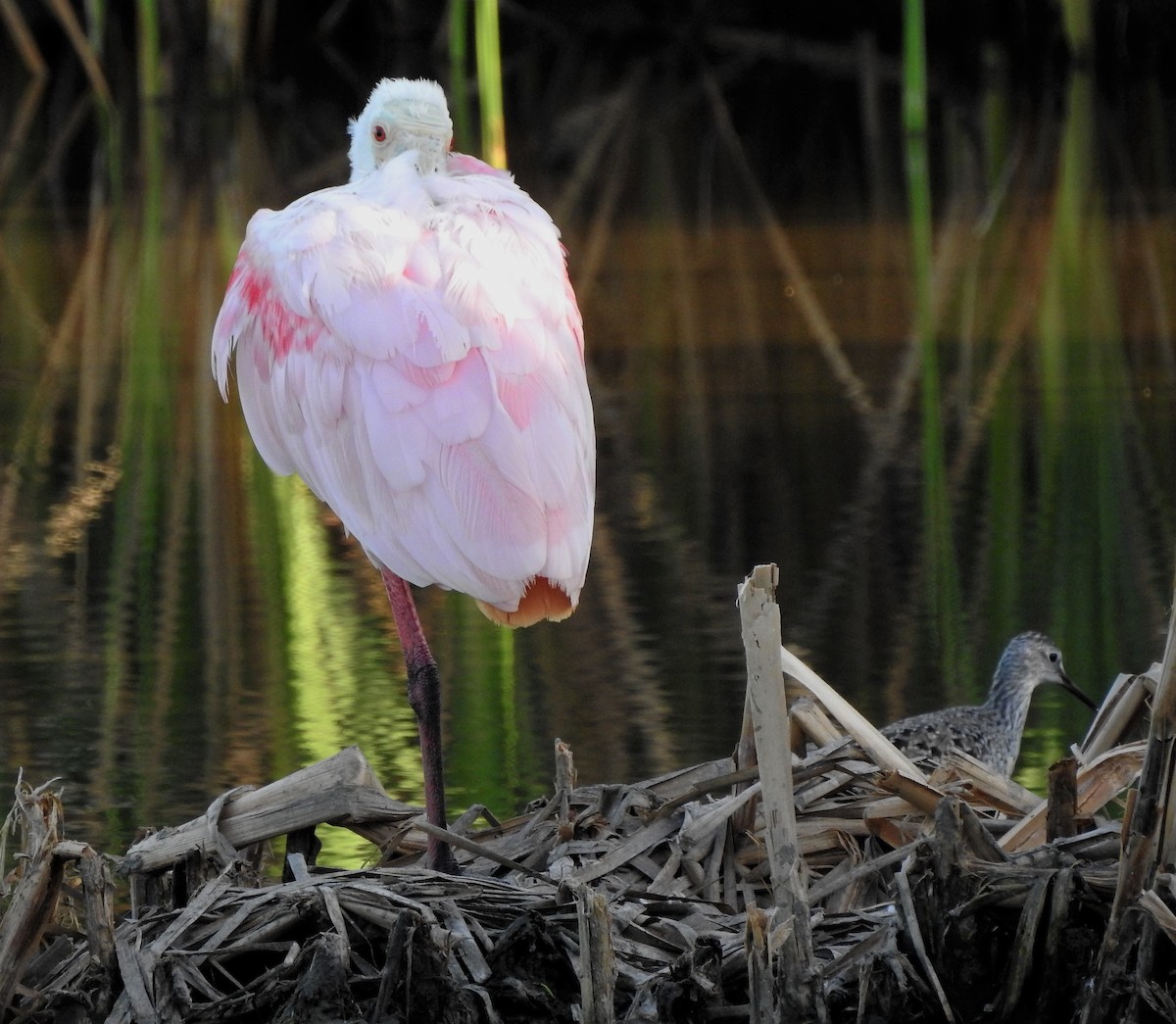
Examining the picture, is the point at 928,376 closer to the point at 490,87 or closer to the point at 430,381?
the point at 430,381

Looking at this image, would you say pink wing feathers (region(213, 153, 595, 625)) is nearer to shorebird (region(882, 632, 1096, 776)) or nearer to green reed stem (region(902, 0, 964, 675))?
shorebird (region(882, 632, 1096, 776))

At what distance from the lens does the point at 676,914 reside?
4648 millimetres

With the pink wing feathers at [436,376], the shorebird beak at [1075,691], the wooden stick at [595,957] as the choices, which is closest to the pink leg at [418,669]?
the pink wing feathers at [436,376]

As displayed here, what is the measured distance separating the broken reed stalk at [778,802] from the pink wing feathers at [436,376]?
94cm

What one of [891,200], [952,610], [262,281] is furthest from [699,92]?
[262,281]

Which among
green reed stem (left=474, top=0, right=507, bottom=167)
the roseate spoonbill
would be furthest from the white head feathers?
green reed stem (left=474, top=0, right=507, bottom=167)

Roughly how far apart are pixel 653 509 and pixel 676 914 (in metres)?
5.42

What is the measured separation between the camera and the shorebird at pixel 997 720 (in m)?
6.09

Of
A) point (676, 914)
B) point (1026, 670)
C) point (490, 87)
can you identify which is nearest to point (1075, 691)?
point (1026, 670)

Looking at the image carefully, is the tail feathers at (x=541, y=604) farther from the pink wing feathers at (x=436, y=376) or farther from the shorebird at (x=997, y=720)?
the shorebird at (x=997, y=720)

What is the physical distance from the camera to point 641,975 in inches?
172

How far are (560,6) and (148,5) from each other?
941cm

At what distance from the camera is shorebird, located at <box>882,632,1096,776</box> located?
609 cm

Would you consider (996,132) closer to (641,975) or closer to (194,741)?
(194,741)
